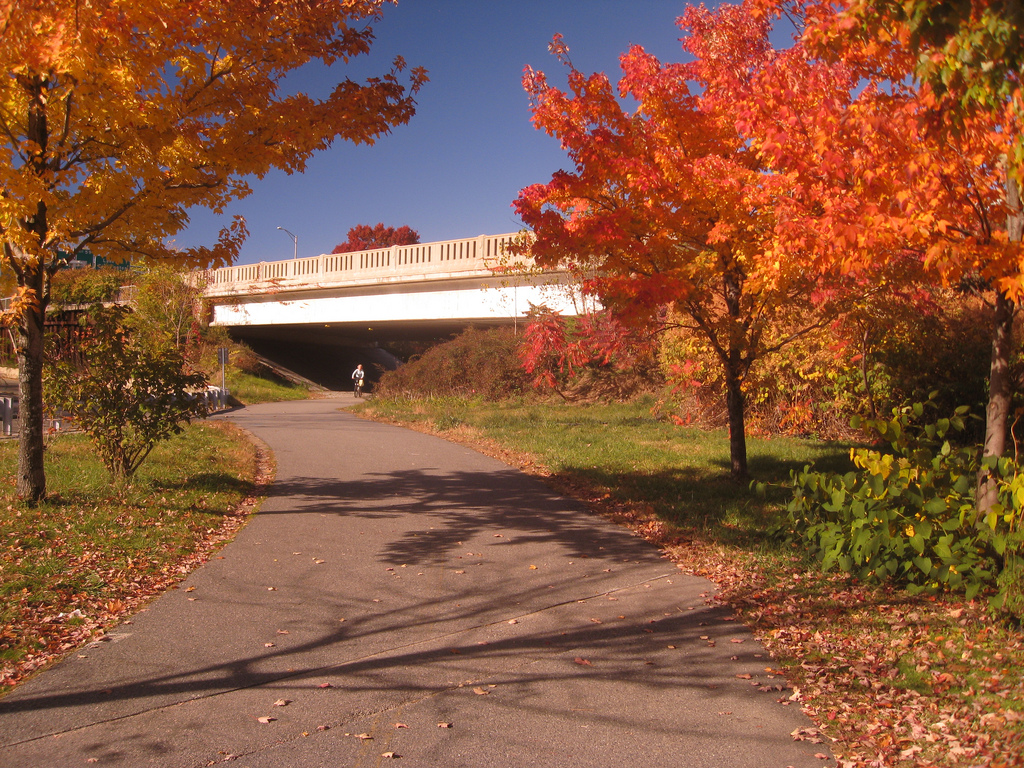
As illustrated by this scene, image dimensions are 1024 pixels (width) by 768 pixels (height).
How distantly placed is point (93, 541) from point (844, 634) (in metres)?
6.31

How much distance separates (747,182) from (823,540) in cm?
372

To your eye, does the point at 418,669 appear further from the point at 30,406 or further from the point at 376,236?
the point at 376,236

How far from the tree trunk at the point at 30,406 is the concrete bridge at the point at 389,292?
1189 centimetres

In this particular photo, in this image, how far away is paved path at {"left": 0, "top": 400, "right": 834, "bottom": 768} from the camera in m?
3.38

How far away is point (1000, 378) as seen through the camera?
5488 mm

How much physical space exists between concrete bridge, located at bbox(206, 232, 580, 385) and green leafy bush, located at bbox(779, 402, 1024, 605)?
510 inches

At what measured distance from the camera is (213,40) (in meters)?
7.57

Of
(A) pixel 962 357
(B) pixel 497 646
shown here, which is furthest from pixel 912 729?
(A) pixel 962 357

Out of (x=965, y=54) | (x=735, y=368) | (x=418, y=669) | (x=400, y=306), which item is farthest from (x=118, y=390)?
(x=400, y=306)

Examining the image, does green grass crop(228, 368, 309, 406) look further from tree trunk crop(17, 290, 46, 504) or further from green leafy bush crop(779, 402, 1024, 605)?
green leafy bush crop(779, 402, 1024, 605)

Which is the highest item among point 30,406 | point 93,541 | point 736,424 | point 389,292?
point 389,292

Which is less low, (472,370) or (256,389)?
(472,370)

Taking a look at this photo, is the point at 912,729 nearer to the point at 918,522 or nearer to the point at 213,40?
the point at 918,522

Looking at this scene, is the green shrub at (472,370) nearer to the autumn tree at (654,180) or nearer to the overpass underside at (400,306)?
the overpass underside at (400,306)
